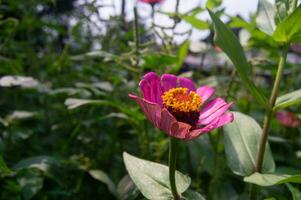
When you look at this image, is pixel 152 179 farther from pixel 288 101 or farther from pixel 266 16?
pixel 266 16

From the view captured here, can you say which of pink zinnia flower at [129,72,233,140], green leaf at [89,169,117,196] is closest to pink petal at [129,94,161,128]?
pink zinnia flower at [129,72,233,140]

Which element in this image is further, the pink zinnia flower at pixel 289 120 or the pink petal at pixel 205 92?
the pink zinnia flower at pixel 289 120

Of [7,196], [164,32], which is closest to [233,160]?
[164,32]

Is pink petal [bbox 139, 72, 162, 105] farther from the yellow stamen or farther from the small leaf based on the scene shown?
the small leaf

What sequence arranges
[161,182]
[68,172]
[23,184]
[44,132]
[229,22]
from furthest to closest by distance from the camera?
[44,132]
[229,22]
[68,172]
[23,184]
[161,182]

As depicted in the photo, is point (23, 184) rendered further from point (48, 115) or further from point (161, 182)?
point (48, 115)

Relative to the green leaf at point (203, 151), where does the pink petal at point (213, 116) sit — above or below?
above

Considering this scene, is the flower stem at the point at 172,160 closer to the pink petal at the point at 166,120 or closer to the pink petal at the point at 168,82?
the pink petal at the point at 166,120

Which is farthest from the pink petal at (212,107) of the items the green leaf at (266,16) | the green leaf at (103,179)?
the green leaf at (103,179)
